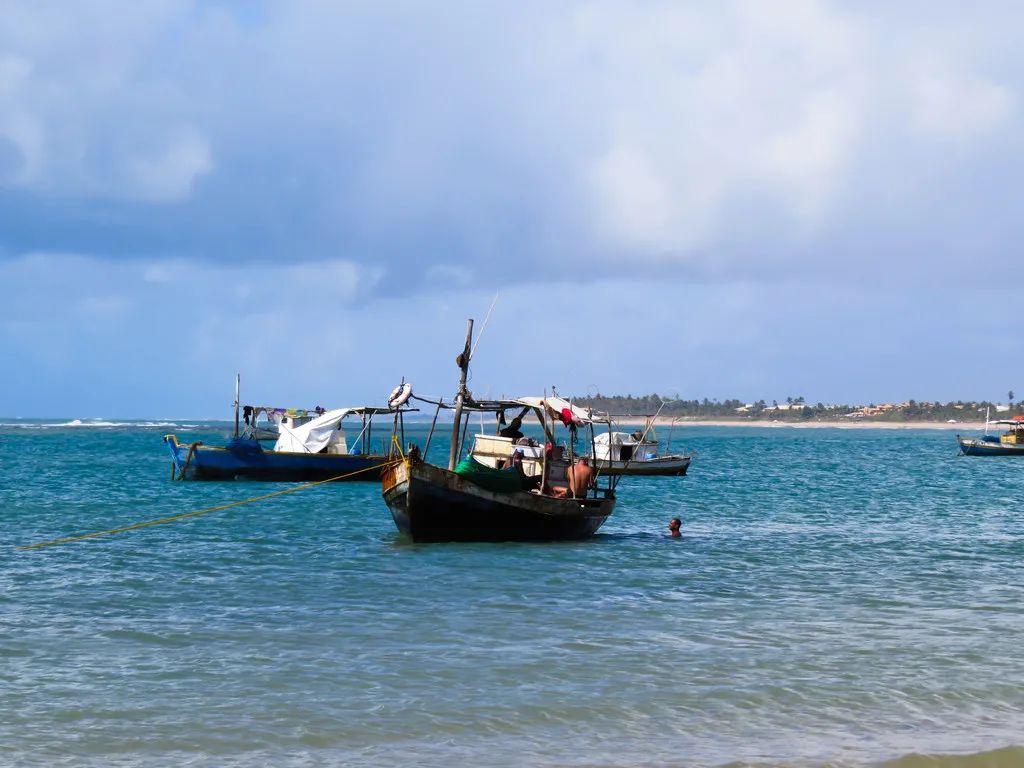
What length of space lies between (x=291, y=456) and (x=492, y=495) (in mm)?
26075

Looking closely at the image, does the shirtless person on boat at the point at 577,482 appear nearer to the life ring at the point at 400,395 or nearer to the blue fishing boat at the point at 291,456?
the life ring at the point at 400,395

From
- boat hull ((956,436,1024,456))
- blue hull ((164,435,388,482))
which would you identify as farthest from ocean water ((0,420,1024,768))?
boat hull ((956,436,1024,456))

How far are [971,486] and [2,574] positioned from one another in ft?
139

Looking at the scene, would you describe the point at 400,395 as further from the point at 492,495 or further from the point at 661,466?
the point at 661,466

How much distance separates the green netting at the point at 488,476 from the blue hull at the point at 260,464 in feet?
76.8

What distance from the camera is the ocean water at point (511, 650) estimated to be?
33.2ft

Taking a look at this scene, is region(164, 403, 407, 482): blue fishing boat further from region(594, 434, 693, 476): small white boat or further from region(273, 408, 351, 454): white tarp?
region(594, 434, 693, 476): small white boat

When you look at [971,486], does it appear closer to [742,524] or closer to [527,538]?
[742,524]

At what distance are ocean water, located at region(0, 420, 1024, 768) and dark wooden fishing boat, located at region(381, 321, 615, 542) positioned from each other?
0.70 m

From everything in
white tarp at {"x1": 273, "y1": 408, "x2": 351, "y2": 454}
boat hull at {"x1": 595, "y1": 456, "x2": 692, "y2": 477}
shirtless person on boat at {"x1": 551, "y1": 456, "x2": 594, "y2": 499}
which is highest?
white tarp at {"x1": 273, "y1": 408, "x2": 351, "y2": 454}

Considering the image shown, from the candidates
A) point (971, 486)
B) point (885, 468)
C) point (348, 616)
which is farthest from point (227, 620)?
point (885, 468)

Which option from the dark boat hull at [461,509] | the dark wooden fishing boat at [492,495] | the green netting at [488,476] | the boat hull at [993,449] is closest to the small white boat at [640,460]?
the boat hull at [993,449]

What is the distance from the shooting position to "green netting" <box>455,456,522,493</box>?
23.7 m

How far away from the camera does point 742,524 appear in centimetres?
3216
